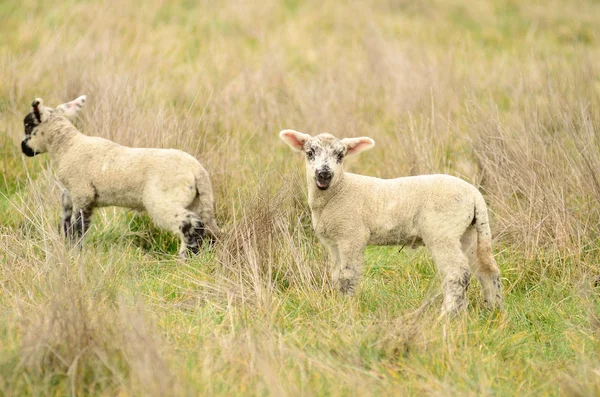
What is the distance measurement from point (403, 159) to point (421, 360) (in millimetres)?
3233

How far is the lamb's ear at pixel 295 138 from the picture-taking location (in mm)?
5051

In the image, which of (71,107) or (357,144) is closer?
(357,144)

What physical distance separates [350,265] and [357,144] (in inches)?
32.1

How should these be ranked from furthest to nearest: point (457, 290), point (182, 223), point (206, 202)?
point (206, 202), point (182, 223), point (457, 290)

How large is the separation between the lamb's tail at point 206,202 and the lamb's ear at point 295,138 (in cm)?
86

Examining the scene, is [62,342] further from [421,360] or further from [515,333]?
[515,333]

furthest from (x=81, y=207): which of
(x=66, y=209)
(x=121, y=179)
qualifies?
(x=121, y=179)

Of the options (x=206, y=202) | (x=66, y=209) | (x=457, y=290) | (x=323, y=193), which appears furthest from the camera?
(x=66, y=209)

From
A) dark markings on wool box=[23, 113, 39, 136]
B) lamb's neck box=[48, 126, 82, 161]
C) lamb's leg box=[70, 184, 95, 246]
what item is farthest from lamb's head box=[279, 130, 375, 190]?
dark markings on wool box=[23, 113, 39, 136]

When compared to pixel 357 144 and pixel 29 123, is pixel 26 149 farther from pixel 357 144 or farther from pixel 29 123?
pixel 357 144

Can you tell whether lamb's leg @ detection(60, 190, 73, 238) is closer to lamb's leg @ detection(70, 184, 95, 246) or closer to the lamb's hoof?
lamb's leg @ detection(70, 184, 95, 246)

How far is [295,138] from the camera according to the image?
5.12 meters

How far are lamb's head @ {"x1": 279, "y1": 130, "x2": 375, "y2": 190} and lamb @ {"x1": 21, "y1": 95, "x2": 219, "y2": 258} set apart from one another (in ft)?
3.11

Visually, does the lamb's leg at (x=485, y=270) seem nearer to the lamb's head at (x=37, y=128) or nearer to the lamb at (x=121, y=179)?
the lamb at (x=121, y=179)
